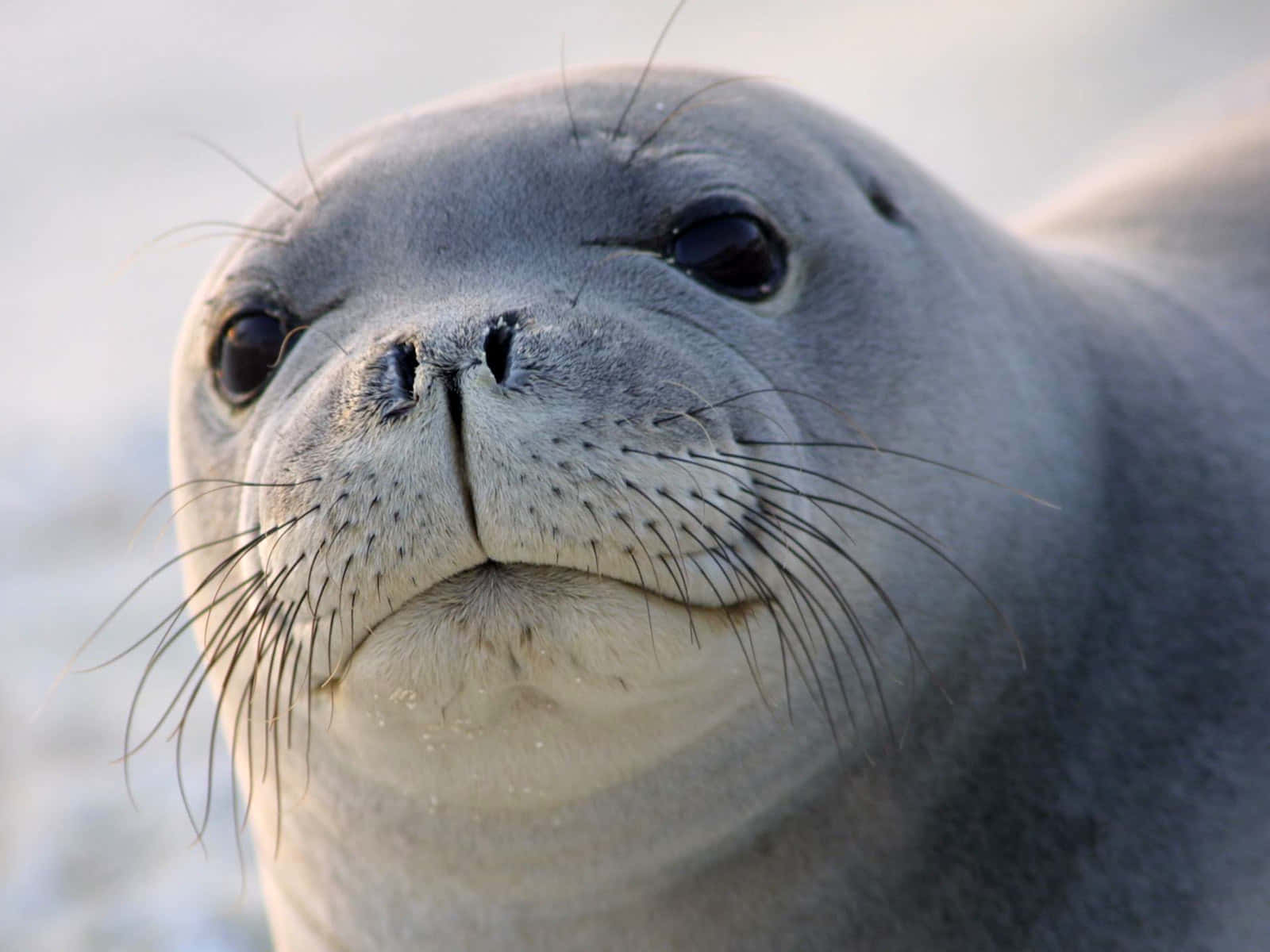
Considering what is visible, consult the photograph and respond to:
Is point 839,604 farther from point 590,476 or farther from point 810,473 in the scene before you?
point 590,476

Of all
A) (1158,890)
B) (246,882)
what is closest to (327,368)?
(1158,890)

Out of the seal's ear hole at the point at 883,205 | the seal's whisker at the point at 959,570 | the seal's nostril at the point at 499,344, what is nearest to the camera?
the seal's nostril at the point at 499,344

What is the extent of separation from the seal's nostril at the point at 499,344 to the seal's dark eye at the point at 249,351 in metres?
0.60

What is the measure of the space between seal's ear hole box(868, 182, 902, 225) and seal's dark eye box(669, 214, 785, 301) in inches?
13.4

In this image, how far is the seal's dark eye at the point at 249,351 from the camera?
6.95 feet

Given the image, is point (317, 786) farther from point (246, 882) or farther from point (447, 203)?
point (246, 882)

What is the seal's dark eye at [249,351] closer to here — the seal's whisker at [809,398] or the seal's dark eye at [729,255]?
the seal's dark eye at [729,255]

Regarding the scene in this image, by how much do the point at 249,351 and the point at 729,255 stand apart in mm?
778

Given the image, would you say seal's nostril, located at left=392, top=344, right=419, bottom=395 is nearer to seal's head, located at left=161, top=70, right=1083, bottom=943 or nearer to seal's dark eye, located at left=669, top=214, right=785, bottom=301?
seal's head, located at left=161, top=70, right=1083, bottom=943

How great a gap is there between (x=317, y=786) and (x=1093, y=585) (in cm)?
128

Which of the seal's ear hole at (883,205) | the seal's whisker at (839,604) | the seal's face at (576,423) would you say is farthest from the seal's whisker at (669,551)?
the seal's ear hole at (883,205)

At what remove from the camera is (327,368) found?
5.99ft

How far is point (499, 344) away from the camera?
1.59m

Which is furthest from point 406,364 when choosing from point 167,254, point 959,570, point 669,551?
point 167,254
